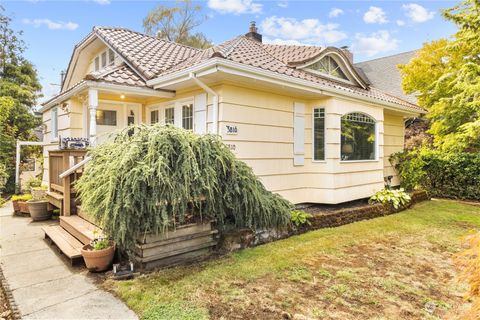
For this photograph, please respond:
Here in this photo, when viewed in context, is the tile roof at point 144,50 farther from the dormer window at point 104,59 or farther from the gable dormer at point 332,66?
the gable dormer at point 332,66

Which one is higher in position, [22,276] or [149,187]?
[149,187]

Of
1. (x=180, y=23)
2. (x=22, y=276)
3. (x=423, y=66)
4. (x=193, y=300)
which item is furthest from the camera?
(x=180, y=23)

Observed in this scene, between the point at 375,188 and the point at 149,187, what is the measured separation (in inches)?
289

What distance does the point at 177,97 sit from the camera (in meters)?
7.00

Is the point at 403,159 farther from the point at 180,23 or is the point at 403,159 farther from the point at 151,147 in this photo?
the point at 180,23

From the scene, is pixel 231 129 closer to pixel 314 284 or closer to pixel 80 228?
pixel 80 228

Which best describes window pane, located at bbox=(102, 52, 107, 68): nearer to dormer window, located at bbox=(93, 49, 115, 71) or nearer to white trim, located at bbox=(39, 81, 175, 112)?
dormer window, located at bbox=(93, 49, 115, 71)

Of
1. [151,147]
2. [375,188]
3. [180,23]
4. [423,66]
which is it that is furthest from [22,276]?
[180,23]

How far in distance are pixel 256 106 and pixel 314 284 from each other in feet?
12.9

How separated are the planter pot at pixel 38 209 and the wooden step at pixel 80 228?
1764mm

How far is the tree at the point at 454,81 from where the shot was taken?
8.78m

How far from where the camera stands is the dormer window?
8886 millimetres

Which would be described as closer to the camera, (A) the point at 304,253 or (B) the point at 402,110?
(A) the point at 304,253

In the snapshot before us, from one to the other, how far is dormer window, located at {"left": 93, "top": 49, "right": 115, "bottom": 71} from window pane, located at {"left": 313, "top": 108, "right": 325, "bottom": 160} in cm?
619
